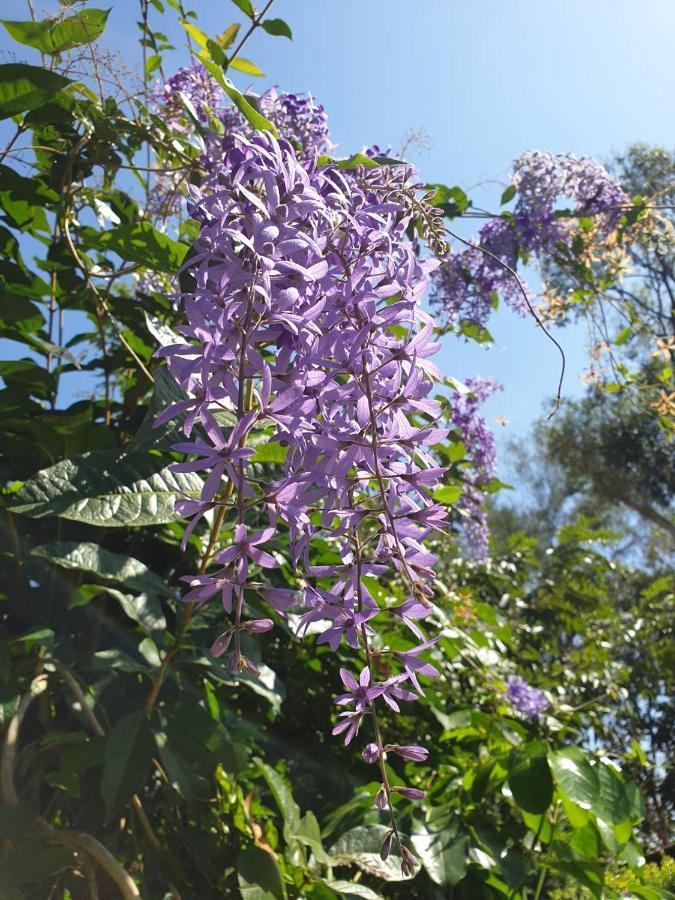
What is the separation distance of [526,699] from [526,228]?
4.19 ft

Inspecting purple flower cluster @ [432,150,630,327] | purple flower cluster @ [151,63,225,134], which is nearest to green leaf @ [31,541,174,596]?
purple flower cluster @ [151,63,225,134]

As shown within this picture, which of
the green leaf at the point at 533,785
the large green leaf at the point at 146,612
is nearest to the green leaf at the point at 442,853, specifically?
the green leaf at the point at 533,785

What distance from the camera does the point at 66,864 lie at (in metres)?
0.91

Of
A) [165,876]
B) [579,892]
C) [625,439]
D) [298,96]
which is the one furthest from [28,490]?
[625,439]

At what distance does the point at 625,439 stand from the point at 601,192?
1041 centimetres

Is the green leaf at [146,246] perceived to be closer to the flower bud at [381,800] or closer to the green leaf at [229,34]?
the green leaf at [229,34]

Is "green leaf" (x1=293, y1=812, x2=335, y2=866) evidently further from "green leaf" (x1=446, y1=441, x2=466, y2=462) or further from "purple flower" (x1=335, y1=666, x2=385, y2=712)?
"green leaf" (x1=446, y1=441, x2=466, y2=462)

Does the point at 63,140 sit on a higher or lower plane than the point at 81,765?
higher

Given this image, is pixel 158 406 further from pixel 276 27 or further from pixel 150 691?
pixel 276 27

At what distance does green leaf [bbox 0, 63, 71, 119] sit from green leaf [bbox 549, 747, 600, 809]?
3.35 feet

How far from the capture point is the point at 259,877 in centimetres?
96

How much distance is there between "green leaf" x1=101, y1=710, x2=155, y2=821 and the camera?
34.6 inches

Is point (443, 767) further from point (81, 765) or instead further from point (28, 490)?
point (28, 490)

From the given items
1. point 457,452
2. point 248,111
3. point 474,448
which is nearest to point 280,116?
point 248,111
